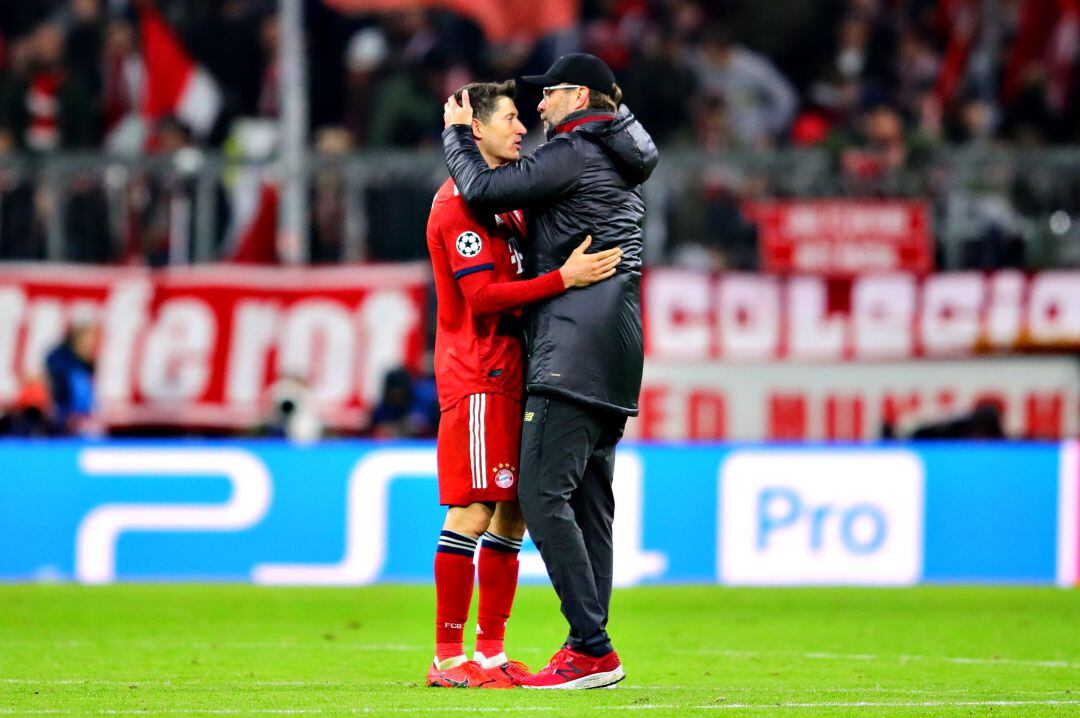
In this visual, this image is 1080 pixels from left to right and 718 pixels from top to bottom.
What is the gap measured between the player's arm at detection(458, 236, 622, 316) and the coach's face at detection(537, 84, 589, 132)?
0.52 m

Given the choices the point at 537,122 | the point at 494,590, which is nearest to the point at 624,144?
the point at 494,590

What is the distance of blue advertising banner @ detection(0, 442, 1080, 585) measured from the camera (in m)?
15.1

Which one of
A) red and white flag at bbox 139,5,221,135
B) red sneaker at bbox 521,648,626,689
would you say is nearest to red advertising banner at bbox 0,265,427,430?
red and white flag at bbox 139,5,221,135

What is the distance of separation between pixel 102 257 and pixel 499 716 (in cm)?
1220

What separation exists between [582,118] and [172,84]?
11811mm

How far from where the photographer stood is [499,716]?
6609 millimetres

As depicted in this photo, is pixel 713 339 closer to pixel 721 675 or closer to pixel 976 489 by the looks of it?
pixel 976 489

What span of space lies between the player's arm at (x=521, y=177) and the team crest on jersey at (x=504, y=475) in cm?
99

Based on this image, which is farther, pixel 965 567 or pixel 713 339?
pixel 713 339

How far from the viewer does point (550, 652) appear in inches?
393

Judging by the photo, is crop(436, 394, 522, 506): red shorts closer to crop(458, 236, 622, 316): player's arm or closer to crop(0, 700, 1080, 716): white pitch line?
crop(458, 236, 622, 316): player's arm

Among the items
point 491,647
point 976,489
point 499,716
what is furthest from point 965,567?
point 499,716

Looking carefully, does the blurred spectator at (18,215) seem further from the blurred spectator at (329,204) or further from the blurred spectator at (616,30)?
the blurred spectator at (616,30)

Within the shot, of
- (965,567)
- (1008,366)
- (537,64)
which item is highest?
(537,64)
